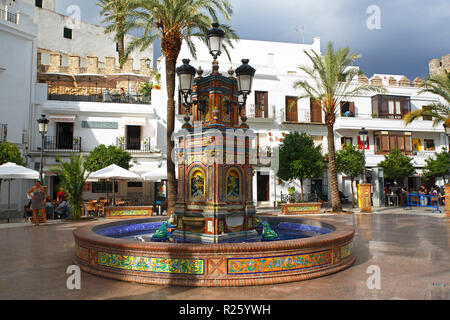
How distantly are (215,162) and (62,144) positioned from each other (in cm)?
2012

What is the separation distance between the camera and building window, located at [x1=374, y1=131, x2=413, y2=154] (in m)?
29.7

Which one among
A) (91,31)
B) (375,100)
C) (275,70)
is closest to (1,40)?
(91,31)

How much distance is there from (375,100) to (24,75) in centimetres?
2836

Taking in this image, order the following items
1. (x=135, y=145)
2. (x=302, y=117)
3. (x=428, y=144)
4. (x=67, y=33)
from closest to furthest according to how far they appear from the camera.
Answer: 1. (x=135, y=145)
2. (x=302, y=117)
3. (x=428, y=144)
4. (x=67, y=33)

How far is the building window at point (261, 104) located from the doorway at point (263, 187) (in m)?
4.95

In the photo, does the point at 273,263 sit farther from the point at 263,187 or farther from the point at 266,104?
the point at 266,104

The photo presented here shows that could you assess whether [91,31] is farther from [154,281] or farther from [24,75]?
[154,281]

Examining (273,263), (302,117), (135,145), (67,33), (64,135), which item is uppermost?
(67,33)

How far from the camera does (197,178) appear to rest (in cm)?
742

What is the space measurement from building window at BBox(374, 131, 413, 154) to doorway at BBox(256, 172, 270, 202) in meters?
10.7

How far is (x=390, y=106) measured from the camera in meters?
31.0

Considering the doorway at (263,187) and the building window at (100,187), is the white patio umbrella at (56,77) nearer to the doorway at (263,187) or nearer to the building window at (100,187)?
the building window at (100,187)
